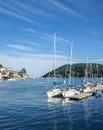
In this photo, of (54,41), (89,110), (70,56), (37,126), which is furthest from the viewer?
(70,56)

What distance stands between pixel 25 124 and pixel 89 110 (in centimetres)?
1739

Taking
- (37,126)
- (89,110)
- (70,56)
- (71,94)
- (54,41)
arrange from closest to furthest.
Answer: (37,126)
(89,110)
(71,94)
(54,41)
(70,56)

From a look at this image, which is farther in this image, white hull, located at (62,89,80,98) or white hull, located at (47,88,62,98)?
white hull, located at (47,88,62,98)

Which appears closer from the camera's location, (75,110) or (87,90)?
(75,110)

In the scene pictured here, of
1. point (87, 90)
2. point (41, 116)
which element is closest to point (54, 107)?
point (41, 116)

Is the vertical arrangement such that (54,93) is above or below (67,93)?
below

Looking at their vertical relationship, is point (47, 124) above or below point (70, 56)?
below

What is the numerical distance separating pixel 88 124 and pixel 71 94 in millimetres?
34289

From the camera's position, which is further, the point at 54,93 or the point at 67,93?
the point at 54,93

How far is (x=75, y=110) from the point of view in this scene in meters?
53.3

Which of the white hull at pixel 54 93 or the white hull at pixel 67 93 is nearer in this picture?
the white hull at pixel 67 93

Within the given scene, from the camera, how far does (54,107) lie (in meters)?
58.1

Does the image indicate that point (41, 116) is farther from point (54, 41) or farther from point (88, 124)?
point (54, 41)

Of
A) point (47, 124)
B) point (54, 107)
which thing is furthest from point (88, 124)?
point (54, 107)
